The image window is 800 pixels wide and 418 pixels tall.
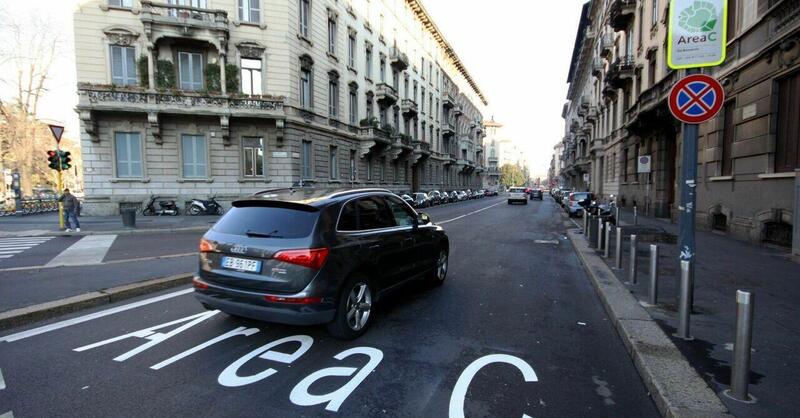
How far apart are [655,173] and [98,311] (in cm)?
2300

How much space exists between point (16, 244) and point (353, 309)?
12.6m

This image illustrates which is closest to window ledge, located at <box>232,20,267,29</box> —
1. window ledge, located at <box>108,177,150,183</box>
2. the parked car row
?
window ledge, located at <box>108,177,150,183</box>

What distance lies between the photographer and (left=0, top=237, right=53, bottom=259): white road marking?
1002cm

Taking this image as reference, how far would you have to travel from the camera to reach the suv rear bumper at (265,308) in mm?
3873

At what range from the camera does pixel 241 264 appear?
4.13 metres

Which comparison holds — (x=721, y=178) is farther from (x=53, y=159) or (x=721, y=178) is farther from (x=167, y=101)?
(x=167, y=101)

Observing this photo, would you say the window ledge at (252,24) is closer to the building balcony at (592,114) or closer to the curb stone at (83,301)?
the curb stone at (83,301)

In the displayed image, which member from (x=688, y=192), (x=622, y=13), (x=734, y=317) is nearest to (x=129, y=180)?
(x=688, y=192)

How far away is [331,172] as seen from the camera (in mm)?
28281

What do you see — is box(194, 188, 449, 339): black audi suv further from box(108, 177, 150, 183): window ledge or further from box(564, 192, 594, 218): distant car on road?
box(108, 177, 150, 183): window ledge

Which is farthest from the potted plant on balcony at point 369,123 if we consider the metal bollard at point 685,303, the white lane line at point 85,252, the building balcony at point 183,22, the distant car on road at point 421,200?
the metal bollard at point 685,303

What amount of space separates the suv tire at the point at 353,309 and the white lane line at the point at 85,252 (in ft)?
23.0

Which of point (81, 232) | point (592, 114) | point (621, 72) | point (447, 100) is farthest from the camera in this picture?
point (447, 100)

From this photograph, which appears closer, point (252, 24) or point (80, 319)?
point (80, 319)
